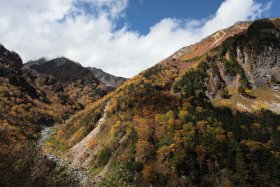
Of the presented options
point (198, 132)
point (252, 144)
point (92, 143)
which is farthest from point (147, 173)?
point (92, 143)

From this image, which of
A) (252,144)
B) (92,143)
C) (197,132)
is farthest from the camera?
(92,143)

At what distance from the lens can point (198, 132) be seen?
139000 mm

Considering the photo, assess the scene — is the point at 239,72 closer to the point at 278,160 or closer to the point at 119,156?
the point at 278,160

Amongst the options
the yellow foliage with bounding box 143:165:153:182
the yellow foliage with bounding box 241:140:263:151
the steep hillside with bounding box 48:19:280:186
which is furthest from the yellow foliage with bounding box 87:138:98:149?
the yellow foliage with bounding box 241:140:263:151

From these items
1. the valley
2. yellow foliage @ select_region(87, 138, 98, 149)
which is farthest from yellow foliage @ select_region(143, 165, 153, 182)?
yellow foliage @ select_region(87, 138, 98, 149)

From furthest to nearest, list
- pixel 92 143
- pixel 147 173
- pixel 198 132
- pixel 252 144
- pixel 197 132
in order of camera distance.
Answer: pixel 92 143, pixel 197 132, pixel 198 132, pixel 252 144, pixel 147 173

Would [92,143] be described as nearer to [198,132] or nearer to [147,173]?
[147,173]

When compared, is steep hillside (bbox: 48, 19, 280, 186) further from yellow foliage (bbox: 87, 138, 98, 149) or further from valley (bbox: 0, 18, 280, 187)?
yellow foliage (bbox: 87, 138, 98, 149)

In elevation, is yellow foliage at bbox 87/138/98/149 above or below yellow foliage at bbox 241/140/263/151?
above

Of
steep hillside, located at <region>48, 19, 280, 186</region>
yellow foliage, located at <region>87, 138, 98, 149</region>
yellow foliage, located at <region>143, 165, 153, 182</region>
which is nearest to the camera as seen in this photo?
steep hillside, located at <region>48, 19, 280, 186</region>

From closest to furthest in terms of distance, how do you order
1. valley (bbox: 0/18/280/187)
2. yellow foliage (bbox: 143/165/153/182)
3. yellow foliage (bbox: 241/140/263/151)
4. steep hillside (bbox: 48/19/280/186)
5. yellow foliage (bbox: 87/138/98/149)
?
valley (bbox: 0/18/280/187) → steep hillside (bbox: 48/19/280/186) → yellow foliage (bbox: 143/165/153/182) → yellow foliage (bbox: 241/140/263/151) → yellow foliage (bbox: 87/138/98/149)

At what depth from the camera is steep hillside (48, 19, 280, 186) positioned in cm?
12088

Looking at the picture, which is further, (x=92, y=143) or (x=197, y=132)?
(x=92, y=143)

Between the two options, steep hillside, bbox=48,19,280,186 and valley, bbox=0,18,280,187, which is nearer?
valley, bbox=0,18,280,187
